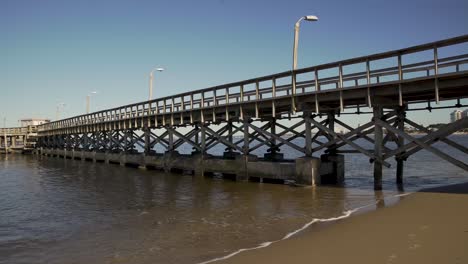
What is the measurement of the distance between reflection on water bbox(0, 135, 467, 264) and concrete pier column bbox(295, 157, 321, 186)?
32.4 inches

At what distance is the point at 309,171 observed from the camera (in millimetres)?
16031

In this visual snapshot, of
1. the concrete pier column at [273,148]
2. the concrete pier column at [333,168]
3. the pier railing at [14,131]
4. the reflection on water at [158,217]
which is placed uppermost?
the pier railing at [14,131]

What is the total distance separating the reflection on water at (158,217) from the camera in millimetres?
7633

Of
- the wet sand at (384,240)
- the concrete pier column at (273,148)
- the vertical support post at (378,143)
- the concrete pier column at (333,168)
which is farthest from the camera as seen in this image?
the concrete pier column at (273,148)

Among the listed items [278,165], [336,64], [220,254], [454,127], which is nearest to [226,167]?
[278,165]

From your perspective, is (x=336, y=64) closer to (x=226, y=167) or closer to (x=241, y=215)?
(x=241, y=215)

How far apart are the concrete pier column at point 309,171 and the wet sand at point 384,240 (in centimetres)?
566

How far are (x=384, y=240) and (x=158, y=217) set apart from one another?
624 centimetres

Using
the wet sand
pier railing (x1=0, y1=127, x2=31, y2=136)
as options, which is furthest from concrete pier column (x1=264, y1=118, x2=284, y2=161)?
pier railing (x1=0, y1=127, x2=31, y2=136)

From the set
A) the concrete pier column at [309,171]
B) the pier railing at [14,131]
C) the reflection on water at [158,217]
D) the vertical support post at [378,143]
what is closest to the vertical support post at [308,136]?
the concrete pier column at [309,171]

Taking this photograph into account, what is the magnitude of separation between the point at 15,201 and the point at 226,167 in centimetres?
990

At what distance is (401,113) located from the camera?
15.3m

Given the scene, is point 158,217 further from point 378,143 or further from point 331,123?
point 331,123

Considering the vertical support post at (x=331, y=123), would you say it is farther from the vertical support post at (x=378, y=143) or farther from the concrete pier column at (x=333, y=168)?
the vertical support post at (x=378, y=143)
